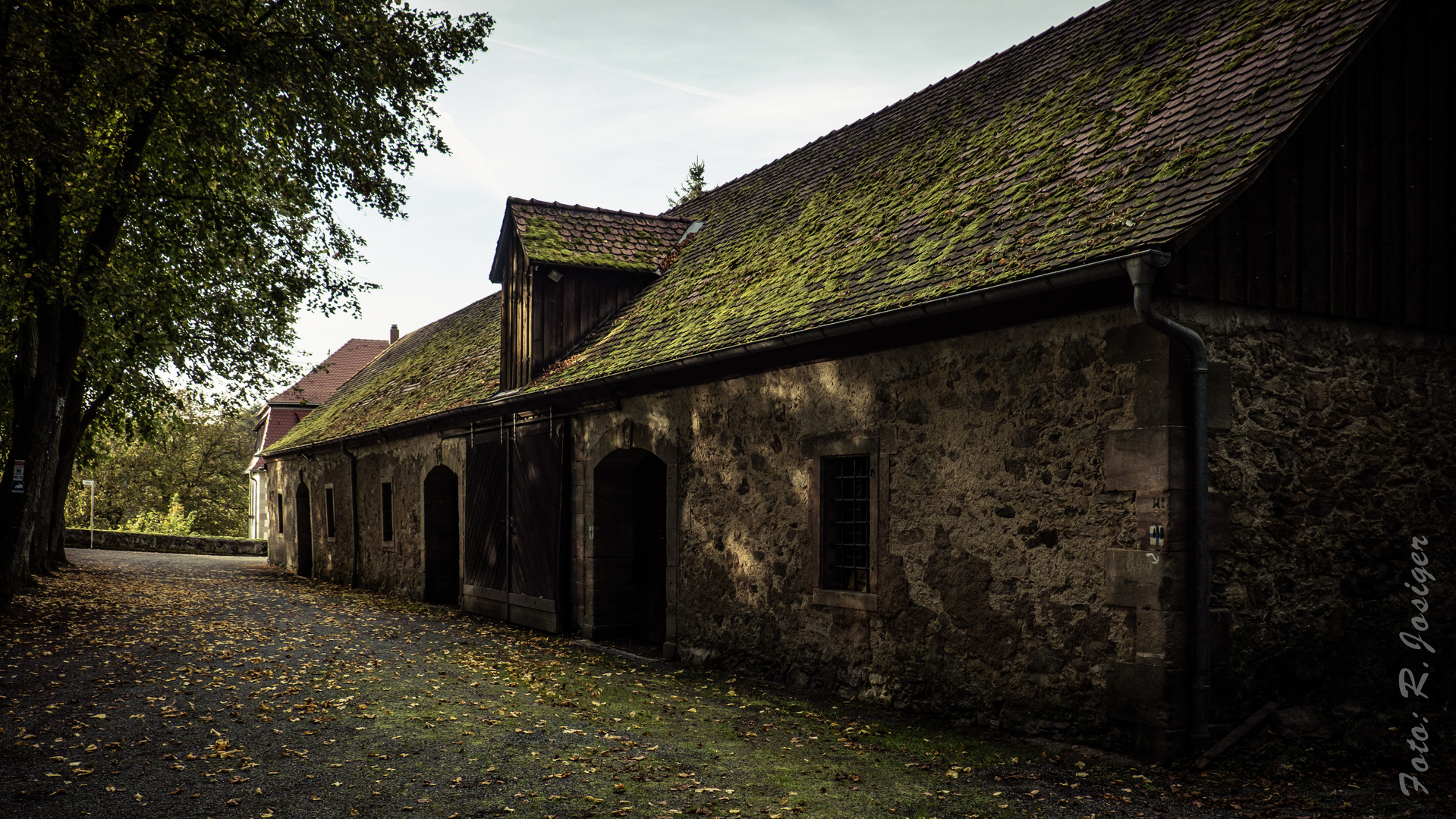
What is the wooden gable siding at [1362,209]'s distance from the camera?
264 inches

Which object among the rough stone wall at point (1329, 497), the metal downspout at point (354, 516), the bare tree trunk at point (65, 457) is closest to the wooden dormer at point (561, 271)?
the bare tree trunk at point (65, 457)

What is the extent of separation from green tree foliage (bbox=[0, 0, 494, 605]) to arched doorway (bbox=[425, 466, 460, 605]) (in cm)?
349

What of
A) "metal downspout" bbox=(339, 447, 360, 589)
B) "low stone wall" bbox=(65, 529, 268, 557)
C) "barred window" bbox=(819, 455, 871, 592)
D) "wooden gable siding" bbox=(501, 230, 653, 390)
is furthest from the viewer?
"low stone wall" bbox=(65, 529, 268, 557)

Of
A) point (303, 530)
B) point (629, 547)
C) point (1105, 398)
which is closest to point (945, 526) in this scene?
point (1105, 398)

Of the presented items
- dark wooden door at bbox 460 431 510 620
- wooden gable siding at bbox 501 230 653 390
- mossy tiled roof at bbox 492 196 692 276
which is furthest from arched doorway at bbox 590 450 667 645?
mossy tiled roof at bbox 492 196 692 276

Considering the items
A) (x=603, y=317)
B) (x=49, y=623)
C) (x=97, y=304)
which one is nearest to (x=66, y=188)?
(x=97, y=304)

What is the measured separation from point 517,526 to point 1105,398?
956 cm

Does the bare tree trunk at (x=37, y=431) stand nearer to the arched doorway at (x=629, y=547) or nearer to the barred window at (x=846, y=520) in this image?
the arched doorway at (x=629, y=547)

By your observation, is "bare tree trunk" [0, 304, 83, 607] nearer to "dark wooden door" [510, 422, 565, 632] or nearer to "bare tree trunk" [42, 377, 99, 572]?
"bare tree trunk" [42, 377, 99, 572]

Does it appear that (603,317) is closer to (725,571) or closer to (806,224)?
(806,224)

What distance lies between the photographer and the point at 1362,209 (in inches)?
289

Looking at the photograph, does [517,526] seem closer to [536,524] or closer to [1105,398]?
[536,524]

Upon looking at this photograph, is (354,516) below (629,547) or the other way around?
below

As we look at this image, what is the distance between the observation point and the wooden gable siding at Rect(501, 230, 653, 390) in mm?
13812
